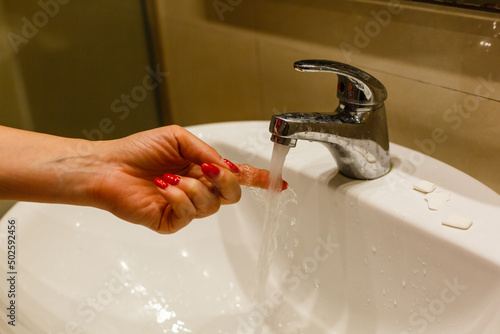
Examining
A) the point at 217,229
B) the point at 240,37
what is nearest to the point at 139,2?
the point at 240,37

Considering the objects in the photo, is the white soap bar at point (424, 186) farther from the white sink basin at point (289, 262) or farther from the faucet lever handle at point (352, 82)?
the faucet lever handle at point (352, 82)

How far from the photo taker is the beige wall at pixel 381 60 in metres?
0.64

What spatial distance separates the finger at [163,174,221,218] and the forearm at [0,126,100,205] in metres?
0.11

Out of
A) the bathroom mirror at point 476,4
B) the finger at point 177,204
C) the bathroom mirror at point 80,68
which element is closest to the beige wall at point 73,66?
the bathroom mirror at point 80,68

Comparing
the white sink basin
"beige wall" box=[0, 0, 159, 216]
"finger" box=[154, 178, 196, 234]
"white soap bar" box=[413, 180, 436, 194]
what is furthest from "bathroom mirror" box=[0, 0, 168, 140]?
"white soap bar" box=[413, 180, 436, 194]

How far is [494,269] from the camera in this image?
49 cm

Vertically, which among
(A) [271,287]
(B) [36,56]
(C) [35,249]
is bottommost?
(A) [271,287]

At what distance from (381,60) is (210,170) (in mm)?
344

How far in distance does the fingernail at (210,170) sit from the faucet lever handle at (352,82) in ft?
0.46

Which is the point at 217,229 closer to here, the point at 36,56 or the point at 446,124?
the point at 446,124

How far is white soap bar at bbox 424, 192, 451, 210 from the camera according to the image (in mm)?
574

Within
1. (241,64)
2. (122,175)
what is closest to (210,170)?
(122,175)

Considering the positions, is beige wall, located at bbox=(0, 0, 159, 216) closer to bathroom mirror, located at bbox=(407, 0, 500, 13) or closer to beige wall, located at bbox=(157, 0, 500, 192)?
beige wall, located at bbox=(157, 0, 500, 192)

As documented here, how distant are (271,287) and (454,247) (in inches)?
10.4
